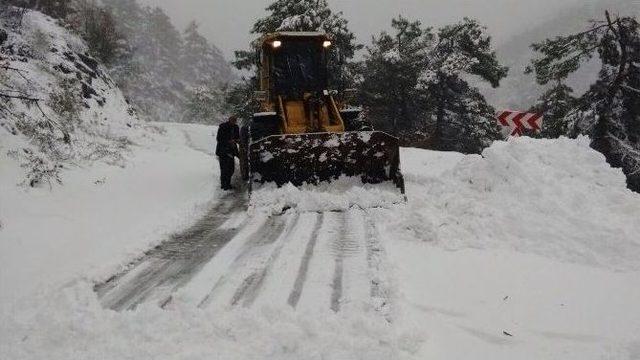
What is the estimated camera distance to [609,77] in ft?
52.1

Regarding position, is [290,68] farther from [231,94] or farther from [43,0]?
[43,0]

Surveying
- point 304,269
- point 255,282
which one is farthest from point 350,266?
point 255,282

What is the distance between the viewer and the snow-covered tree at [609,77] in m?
15.1

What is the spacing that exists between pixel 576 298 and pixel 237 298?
2715 mm

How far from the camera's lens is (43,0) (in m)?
21.5

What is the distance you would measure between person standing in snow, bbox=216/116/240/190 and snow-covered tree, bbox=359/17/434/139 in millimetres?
16646

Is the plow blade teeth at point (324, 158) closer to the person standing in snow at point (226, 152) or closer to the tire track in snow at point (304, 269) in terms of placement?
the person standing in snow at point (226, 152)

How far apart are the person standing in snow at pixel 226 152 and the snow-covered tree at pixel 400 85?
16.6 meters

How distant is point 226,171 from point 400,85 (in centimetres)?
1794

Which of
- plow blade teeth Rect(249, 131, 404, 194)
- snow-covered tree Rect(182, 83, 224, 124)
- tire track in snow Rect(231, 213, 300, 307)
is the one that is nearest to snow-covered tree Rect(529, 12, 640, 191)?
plow blade teeth Rect(249, 131, 404, 194)

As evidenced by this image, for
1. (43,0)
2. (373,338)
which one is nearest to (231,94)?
(43,0)

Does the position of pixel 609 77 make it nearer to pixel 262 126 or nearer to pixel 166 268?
pixel 262 126

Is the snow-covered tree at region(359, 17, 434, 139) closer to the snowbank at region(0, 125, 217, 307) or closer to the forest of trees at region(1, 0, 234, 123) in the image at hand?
the snowbank at region(0, 125, 217, 307)

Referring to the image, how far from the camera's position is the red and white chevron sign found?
9922mm
